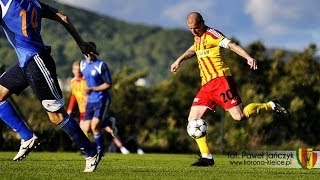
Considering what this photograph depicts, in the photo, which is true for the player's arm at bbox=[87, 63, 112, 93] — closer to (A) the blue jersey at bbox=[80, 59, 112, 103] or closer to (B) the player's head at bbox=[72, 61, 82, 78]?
(A) the blue jersey at bbox=[80, 59, 112, 103]

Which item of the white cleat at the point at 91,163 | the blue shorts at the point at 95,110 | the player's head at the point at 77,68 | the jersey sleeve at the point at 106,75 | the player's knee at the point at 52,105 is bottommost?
the white cleat at the point at 91,163

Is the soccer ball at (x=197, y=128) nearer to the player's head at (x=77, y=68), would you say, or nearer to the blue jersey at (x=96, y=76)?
the blue jersey at (x=96, y=76)

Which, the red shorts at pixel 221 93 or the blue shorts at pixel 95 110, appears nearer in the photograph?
the red shorts at pixel 221 93

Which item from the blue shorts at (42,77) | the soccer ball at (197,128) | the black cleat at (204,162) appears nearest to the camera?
the blue shorts at (42,77)

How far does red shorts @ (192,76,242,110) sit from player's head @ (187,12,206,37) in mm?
836

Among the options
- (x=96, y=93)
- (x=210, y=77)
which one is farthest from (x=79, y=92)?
(x=210, y=77)

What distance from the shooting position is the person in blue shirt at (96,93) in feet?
51.0

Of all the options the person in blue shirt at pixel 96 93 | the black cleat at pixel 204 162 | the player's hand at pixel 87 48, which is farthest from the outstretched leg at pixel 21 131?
the person in blue shirt at pixel 96 93

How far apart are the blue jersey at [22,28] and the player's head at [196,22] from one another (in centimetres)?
363

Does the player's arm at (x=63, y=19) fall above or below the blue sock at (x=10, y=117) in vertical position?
above

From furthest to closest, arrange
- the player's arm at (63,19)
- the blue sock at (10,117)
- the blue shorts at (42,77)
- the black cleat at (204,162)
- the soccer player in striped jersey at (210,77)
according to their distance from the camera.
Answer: the soccer player in striped jersey at (210,77)
the black cleat at (204,162)
the blue sock at (10,117)
the player's arm at (63,19)
the blue shorts at (42,77)

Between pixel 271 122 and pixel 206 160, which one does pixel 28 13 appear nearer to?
pixel 206 160

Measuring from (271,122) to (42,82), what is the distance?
17.3 meters

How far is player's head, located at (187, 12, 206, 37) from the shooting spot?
1136 centimetres
